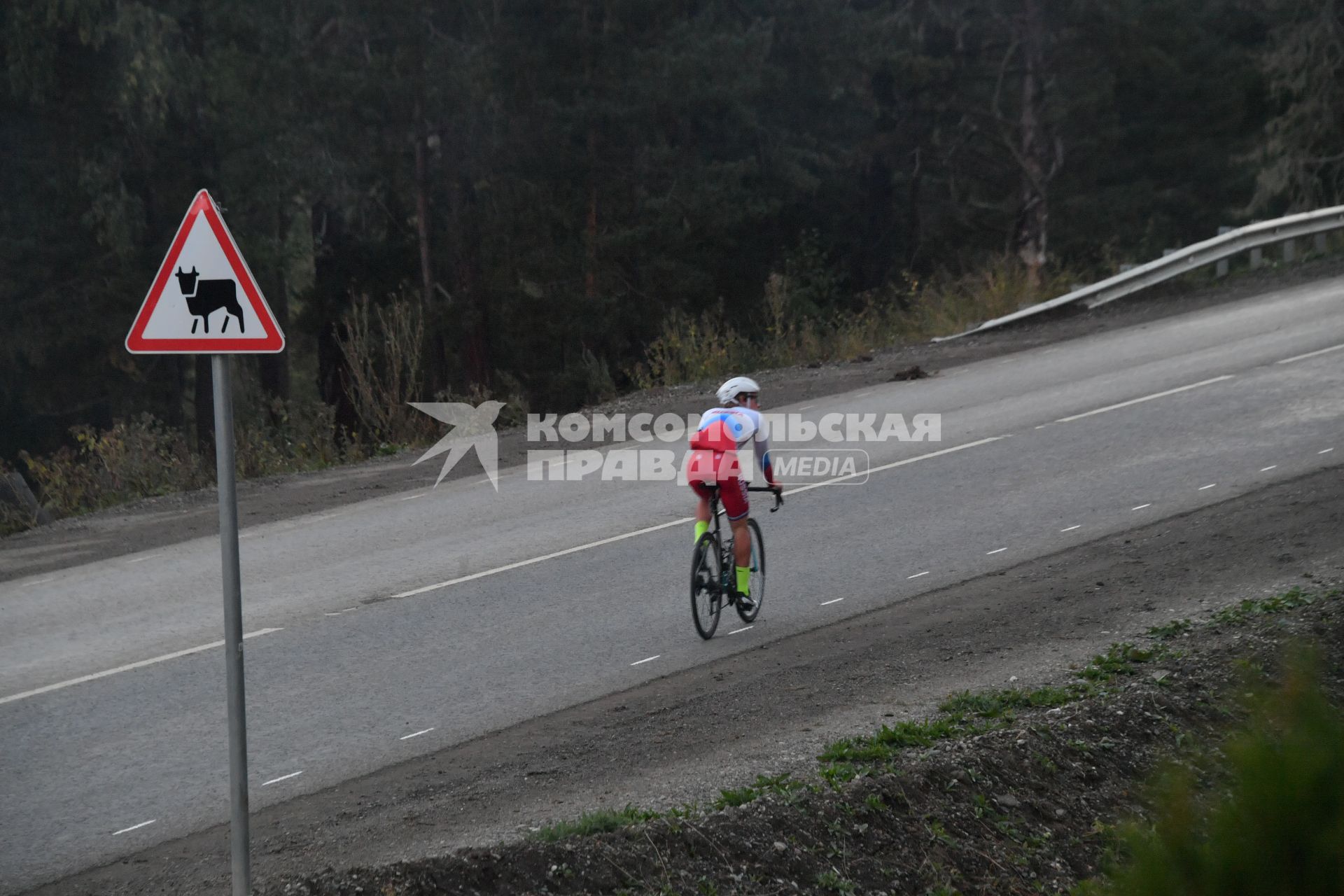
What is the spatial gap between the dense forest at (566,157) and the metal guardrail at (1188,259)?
706 centimetres

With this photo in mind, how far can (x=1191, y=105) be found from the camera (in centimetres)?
4466

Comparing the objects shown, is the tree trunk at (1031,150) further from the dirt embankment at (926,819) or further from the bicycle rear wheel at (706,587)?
the dirt embankment at (926,819)

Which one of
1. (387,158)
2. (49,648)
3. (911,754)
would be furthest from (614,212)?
(911,754)

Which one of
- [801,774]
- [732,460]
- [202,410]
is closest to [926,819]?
[801,774]

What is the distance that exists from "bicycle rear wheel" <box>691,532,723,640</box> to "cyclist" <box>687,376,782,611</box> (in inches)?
4.3

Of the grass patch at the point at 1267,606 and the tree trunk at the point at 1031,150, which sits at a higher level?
the tree trunk at the point at 1031,150

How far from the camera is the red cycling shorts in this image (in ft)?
31.2

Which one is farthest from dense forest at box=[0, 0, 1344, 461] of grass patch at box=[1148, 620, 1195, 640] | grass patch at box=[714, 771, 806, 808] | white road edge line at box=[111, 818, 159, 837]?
grass patch at box=[714, 771, 806, 808]

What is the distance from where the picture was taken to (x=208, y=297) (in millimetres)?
5516

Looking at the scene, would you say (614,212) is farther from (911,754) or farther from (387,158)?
(911,754)

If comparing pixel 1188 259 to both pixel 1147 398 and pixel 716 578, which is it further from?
pixel 716 578

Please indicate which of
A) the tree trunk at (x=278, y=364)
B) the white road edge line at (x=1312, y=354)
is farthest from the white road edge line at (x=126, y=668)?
the tree trunk at (x=278, y=364)

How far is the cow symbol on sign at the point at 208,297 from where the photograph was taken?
5465 millimetres

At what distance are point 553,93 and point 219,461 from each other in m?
32.0
